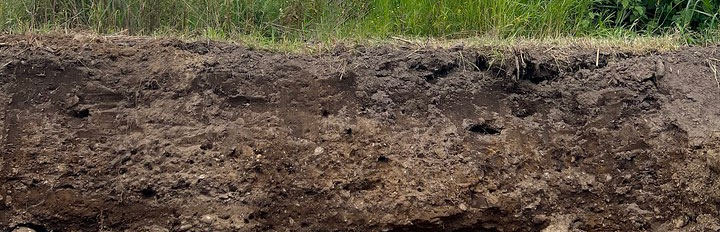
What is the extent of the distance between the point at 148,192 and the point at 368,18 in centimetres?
207

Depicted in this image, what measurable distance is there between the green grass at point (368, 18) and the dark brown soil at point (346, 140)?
60 cm

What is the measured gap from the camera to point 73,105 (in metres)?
4.32

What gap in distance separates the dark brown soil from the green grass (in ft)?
1.98

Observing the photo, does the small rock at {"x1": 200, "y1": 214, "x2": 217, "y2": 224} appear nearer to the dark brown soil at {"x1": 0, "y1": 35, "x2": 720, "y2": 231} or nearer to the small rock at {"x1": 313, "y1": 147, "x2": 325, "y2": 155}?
the dark brown soil at {"x1": 0, "y1": 35, "x2": 720, "y2": 231}

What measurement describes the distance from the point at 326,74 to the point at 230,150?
0.73 meters

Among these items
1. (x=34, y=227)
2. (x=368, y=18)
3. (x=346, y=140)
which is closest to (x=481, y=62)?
(x=346, y=140)

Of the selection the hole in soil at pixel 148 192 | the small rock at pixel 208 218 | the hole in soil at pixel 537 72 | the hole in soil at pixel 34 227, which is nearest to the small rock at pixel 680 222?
the hole in soil at pixel 537 72

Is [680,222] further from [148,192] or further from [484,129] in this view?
[148,192]

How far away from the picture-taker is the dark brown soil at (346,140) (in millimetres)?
4172

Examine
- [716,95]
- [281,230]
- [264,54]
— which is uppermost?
[264,54]

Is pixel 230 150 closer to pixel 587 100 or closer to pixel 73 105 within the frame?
pixel 73 105

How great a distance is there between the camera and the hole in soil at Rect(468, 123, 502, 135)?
4469 mm

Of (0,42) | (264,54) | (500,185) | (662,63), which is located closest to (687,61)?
(662,63)

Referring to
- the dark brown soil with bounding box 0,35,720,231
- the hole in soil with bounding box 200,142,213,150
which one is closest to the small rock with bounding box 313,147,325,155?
the dark brown soil with bounding box 0,35,720,231
